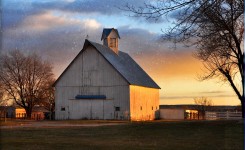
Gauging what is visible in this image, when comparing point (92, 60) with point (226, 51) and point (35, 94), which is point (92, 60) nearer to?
point (35, 94)

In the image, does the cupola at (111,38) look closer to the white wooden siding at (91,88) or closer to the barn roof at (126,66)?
the barn roof at (126,66)

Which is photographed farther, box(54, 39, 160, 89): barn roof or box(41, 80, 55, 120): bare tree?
box(41, 80, 55, 120): bare tree

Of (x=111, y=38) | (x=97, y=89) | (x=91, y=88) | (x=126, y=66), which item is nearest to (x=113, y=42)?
(x=111, y=38)

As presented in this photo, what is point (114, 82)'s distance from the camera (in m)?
49.1

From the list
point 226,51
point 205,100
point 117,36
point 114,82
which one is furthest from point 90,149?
point 205,100

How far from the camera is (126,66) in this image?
2141 inches

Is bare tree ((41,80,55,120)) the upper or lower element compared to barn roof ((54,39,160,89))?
lower

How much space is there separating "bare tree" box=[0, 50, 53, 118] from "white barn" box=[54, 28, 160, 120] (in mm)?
12186

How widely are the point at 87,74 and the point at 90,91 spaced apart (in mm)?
1954

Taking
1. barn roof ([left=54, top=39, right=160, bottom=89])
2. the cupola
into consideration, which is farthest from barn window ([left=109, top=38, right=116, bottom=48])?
barn roof ([left=54, top=39, right=160, bottom=89])

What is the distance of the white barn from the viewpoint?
48.9m

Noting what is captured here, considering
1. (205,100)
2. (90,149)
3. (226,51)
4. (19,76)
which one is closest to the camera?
(90,149)

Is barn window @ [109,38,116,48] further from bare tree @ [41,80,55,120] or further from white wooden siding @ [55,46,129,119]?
bare tree @ [41,80,55,120]

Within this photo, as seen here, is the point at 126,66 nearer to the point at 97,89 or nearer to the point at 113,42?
the point at 113,42
